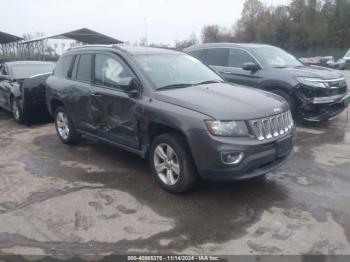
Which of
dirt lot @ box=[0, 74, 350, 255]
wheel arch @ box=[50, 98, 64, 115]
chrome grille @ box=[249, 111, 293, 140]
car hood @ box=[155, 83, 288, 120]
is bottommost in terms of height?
dirt lot @ box=[0, 74, 350, 255]

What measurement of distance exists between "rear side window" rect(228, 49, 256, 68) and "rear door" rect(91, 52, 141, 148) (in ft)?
12.9

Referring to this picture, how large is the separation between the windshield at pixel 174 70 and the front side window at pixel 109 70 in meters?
0.26

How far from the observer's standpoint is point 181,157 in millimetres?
4293

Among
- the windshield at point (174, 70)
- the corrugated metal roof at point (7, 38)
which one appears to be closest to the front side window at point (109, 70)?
the windshield at point (174, 70)

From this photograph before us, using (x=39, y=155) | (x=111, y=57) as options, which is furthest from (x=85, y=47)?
(x=39, y=155)

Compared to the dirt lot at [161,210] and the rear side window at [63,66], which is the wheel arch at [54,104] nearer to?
the rear side window at [63,66]

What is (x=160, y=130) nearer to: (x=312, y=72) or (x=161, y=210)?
(x=161, y=210)

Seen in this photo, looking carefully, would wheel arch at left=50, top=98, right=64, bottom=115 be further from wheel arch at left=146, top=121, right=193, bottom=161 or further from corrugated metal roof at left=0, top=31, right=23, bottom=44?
corrugated metal roof at left=0, top=31, right=23, bottom=44

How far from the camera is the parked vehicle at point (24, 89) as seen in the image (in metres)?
8.38

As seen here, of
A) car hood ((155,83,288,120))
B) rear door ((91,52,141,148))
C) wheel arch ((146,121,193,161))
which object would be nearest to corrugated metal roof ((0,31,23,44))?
rear door ((91,52,141,148))

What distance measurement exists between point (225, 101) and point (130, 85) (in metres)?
1.25

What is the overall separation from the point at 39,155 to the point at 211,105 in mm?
3615

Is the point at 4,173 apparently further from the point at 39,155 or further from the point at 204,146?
the point at 204,146

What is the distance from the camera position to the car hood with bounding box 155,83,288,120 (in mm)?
4145
